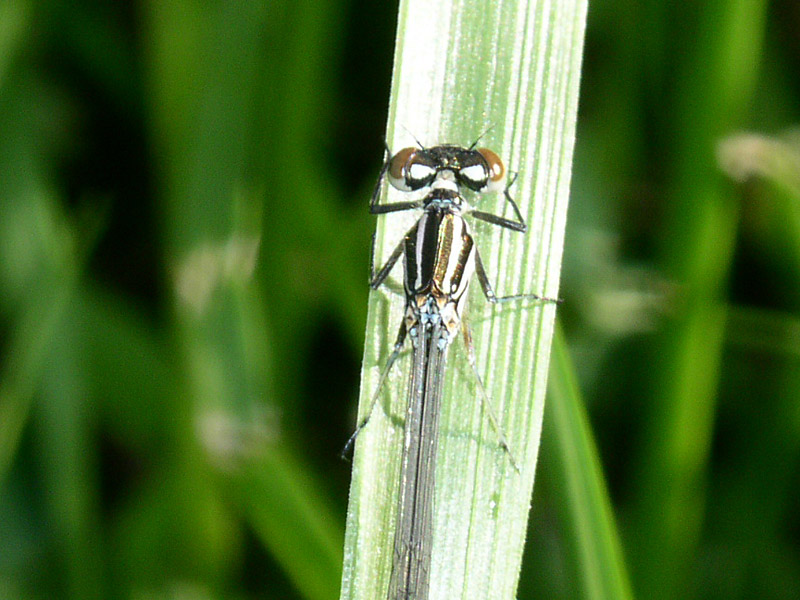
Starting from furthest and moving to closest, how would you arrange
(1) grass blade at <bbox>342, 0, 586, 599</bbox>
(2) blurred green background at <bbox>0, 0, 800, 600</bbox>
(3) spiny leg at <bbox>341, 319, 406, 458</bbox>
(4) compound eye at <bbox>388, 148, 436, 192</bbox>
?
(2) blurred green background at <bbox>0, 0, 800, 600</bbox>
(4) compound eye at <bbox>388, 148, 436, 192</bbox>
(3) spiny leg at <bbox>341, 319, 406, 458</bbox>
(1) grass blade at <bbox>342, 0, 586, 599</bbox>

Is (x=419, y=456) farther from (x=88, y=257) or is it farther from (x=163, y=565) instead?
(x=88, y=257)

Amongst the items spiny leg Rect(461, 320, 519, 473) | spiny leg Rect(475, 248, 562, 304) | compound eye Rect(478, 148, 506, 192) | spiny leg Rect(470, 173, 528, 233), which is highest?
compound eye Rect(478, 148, 506, 192)

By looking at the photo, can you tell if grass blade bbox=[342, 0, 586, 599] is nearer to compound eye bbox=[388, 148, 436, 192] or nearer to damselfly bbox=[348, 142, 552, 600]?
damselfly bbox=[348, 142, 552, 600]

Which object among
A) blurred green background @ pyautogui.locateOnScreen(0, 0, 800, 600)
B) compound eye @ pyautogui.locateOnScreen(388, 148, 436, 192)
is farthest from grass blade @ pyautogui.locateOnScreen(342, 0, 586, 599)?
blurred green background @ pyautogui.locateOnScreen(0, 0, 800, 600)

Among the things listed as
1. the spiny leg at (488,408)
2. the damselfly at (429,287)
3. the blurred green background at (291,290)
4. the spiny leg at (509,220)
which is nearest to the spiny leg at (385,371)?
the damselfly at (429,287)

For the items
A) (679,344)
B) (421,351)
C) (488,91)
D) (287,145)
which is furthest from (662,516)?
(287,145)
